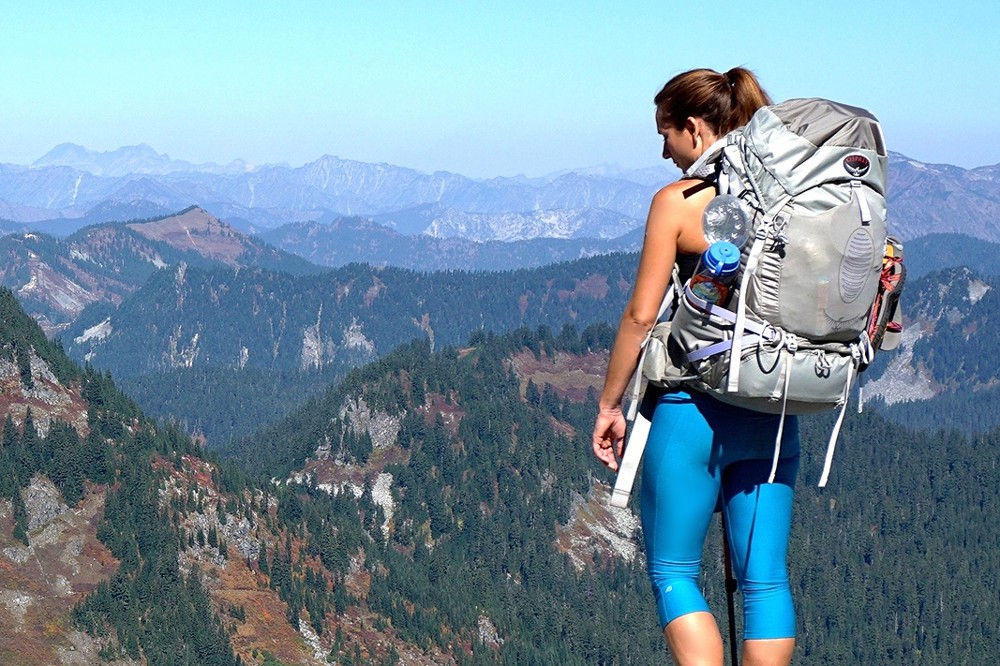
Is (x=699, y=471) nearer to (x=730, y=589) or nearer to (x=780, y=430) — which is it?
(x=780, y=430)

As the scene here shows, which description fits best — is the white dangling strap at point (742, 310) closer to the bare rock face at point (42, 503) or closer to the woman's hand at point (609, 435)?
the woman's hand at point (609, 435)

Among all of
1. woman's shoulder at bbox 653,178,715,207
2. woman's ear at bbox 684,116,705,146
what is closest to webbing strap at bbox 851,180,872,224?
woman's shoulder at bbox 653,178,715,207

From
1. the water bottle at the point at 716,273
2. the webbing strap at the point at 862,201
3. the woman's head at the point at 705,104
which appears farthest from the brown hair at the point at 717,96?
the water bottle at the point at 716,273

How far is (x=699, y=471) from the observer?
12789mm

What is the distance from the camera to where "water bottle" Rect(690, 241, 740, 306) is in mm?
11547

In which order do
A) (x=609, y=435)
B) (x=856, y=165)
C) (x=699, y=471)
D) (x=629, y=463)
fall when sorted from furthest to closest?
(x=609, y=435) < (x=699, y=471) < (x=629, y=463) < (x=856, y=165)

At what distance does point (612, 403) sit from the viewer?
41.9 ft

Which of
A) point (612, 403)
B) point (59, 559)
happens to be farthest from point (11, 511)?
point (612, 403)

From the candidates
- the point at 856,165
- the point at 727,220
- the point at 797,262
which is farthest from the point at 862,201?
the point at 727,220

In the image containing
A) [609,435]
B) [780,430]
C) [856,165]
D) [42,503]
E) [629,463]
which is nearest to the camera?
[856,165]

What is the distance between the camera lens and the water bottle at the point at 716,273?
11547 mm

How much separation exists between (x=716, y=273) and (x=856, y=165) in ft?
5.64

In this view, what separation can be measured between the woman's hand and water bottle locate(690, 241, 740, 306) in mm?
1676

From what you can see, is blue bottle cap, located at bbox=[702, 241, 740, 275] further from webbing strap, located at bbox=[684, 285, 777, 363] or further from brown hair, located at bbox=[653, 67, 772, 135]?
brown hair, located at bbox=[653, 67, 772, 135]
